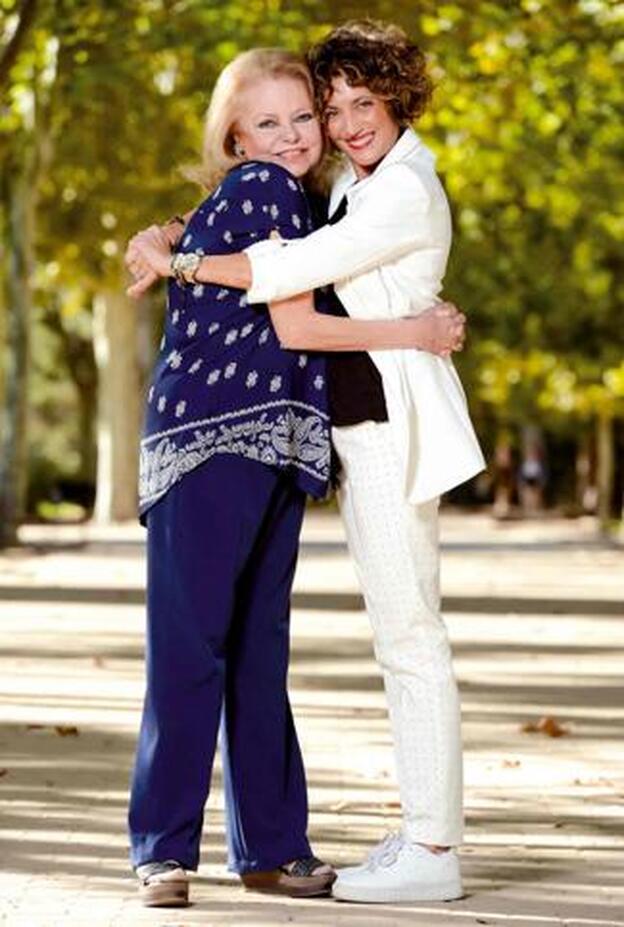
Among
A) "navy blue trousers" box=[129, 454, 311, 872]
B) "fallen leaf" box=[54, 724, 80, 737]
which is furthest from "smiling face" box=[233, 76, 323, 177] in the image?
"fallen leaf" box=[54, 724, 80, 737]

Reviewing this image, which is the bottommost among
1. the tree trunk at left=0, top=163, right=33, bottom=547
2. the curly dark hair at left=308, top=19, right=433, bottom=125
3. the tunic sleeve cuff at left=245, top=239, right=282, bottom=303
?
the tunic sleeve cuff at left=245, top=239, right=282, bottom=303

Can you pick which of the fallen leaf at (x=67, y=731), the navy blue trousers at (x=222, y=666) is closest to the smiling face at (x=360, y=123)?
the navy blue trousers at (x=222, y=666)

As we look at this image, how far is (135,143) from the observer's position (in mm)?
36594

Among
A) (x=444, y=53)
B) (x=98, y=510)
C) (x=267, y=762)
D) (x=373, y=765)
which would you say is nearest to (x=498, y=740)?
(x=373, y=765)

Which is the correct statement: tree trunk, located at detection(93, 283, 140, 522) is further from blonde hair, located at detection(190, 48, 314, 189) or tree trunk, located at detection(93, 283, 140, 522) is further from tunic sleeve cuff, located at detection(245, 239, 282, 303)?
tunic sleeve cuff, located at detection(245, 239, 282, 303)

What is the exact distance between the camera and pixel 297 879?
8078mm

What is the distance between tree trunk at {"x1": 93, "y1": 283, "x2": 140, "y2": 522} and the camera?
1772 inches

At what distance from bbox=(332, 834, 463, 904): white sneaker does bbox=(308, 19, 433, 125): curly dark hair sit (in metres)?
1.86

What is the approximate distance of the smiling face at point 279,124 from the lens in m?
7.90

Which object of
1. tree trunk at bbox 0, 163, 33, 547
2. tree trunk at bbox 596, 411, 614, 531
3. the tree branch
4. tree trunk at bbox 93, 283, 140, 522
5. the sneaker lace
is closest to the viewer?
the sneaker lace

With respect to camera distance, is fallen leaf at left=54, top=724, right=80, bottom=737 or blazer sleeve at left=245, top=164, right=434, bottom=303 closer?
blazer sleeve at left=245, top=164, right=434, bottom=303

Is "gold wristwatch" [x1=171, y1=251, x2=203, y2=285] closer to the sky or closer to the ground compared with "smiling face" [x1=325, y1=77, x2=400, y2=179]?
closer to the ground

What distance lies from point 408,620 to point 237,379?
29.3 inches

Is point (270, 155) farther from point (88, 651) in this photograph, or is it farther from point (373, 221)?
point (88, 651)
